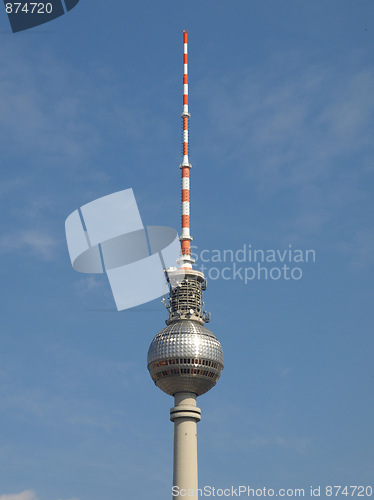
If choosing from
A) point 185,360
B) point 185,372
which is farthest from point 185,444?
point 185,360

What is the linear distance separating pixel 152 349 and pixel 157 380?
23.4 feet

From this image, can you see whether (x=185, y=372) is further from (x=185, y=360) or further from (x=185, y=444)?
(x=185, y=444)

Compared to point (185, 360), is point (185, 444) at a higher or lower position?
lower

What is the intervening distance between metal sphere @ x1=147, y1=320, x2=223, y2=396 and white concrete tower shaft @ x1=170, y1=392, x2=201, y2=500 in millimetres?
3343

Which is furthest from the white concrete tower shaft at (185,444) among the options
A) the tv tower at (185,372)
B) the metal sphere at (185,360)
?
the metal sphere at (185,360)

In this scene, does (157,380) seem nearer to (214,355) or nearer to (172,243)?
(214,355)

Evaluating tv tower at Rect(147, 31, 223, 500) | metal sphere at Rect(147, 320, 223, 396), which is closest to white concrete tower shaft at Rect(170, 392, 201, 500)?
tv tower at Rect(147, 31, 223, 500)

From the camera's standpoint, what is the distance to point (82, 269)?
164 m

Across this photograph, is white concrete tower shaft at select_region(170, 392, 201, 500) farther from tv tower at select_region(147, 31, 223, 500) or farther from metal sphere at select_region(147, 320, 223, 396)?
metal sphere at select_region(147, 320, 223, 396)

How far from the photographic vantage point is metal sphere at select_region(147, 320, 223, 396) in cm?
18475

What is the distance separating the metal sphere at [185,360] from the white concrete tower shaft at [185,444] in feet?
11.0

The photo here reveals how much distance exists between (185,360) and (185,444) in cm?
1828

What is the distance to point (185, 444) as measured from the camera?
18212 centimetres

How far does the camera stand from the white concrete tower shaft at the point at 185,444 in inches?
7018
